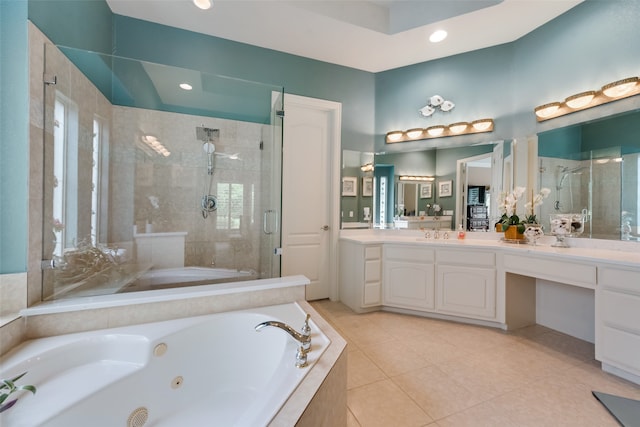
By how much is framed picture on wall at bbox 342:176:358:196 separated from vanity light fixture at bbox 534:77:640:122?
1.89 metres

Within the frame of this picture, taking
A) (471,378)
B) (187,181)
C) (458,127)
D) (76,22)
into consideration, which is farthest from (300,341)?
(458,127)

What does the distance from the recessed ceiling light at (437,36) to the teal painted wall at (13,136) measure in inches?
117

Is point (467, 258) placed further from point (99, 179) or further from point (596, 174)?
point (99, 179)

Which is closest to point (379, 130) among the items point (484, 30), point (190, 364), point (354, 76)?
point (354, 76)

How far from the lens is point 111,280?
1.83 metres

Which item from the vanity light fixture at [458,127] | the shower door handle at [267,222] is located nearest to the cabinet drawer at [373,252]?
the shower door handle at [267,222]

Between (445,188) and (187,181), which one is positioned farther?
(445,188)

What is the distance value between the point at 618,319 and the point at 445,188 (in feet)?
5.48

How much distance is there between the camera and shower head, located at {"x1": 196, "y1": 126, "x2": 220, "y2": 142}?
96.9 inches

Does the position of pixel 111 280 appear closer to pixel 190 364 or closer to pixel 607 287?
pixel 190 364

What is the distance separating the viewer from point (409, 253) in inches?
104

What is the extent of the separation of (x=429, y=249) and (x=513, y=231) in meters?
0.80

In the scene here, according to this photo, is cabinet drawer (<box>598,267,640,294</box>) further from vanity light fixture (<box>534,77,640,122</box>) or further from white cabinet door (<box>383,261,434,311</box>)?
vanity light fixture (<box>534,77,640,122</box>)

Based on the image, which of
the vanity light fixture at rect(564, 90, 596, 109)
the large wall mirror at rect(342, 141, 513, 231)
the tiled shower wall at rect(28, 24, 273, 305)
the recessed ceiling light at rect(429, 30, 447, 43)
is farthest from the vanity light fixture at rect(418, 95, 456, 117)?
the tiled shower wall at rect(28, 24, 273, 305)
